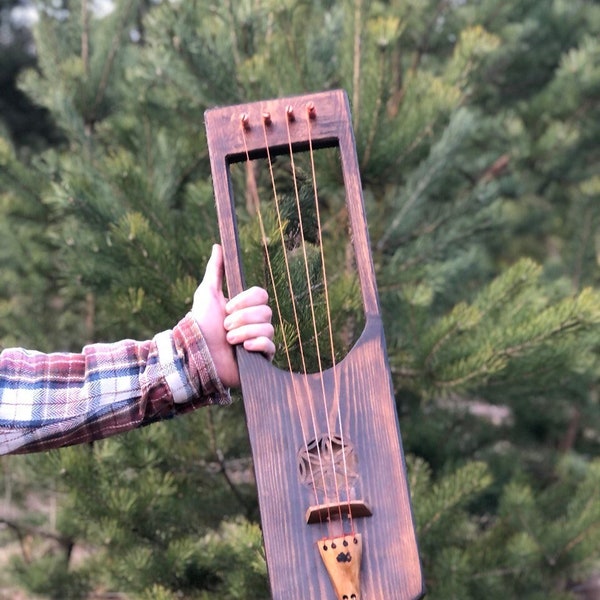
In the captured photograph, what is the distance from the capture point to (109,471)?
1.78 m

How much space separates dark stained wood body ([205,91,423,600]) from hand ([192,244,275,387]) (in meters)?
0.02

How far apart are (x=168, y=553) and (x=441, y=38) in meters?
1.86

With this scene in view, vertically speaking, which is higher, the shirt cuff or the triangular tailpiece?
the shirt cuff

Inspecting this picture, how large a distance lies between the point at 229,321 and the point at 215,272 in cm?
9

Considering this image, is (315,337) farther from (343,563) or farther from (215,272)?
(343,563)

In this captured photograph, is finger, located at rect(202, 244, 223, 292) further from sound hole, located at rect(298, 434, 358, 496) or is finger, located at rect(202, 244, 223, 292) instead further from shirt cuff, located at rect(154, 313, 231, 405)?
sound hole, located at rect(298, 434, 358, 496)

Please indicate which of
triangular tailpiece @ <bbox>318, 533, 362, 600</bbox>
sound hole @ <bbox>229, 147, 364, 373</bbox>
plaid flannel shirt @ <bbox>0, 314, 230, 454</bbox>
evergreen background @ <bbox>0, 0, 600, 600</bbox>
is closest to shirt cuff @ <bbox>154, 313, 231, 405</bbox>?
plaid flannel shirt @ <bbox>0, 314, 230, 454</bbox>

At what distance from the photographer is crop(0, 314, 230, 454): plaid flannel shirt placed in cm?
117

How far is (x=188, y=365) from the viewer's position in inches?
46.5

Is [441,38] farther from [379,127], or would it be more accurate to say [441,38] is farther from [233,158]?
[233,158]

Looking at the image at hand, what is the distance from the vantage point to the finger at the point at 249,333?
1126mm

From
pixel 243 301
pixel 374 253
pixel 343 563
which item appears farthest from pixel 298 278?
pixel 374 253

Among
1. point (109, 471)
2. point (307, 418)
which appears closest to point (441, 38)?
point (109, 471)

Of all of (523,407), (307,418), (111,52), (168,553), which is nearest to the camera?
(307,418)
